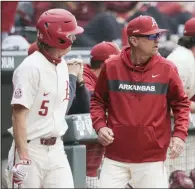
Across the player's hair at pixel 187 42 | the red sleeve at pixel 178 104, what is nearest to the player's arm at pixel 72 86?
the red sleeve at pixel 178 104

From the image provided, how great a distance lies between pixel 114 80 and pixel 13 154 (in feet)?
2.72

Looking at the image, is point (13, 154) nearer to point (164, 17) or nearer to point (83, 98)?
point (83, 98)

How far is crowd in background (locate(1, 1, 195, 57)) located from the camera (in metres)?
10.2

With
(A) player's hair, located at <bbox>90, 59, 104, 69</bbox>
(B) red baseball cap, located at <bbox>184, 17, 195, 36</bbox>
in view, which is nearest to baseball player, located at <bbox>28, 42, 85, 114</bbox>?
(A) player's hair, located at <bbox>90, 59, 104, 69</bbox>

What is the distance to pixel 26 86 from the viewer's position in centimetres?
477

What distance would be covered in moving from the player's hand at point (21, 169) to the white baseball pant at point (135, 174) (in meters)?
0.51

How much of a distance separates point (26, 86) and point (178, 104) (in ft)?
3.28

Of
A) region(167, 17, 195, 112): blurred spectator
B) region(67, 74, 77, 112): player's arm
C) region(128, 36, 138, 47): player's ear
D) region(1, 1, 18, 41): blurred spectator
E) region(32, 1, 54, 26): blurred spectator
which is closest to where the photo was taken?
region(128, 36, 138, 47): player's ear

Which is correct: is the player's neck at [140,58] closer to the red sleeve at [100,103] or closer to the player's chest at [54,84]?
the red sleeve at [100,103]

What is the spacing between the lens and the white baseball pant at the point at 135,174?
4852mm

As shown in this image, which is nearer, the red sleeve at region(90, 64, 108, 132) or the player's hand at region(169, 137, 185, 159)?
the player's hand at region(169, 137, 185, 159)

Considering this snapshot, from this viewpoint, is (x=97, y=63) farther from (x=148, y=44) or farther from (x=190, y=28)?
(x=148, y=44)

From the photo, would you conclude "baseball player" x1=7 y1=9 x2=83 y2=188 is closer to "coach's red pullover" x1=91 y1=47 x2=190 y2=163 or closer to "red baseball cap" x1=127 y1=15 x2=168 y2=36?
"coach's red pullover" x1=91 y1=47 x2=190 y2=163

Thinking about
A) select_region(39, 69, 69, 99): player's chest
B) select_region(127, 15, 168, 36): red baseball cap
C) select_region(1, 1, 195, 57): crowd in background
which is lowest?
select_region(1, 1, 195, 57): crowd in background
